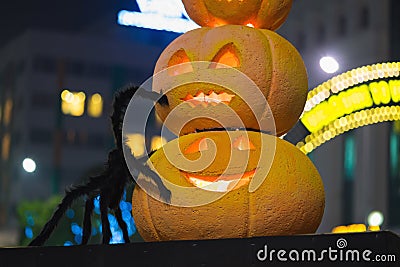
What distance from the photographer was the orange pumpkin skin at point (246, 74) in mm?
4965

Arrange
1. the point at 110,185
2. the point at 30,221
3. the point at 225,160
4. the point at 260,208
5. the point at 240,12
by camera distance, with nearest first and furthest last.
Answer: the point at 260,208 < the point at 225,160 < the point at 110,185 < the point at 240,12 < the point at 30,221

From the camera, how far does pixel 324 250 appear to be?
3.92 metres

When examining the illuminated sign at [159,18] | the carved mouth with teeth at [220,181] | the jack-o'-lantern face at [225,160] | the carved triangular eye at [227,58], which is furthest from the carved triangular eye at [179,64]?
the illuminated sign at [159,18]

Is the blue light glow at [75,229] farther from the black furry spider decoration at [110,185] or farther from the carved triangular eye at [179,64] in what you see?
the carved triangular eye at [179,64]

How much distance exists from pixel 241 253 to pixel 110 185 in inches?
50.8

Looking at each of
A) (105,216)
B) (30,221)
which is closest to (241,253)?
(105,216)

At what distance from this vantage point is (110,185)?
16.6 feet

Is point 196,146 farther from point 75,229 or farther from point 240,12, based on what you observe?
point 75,229

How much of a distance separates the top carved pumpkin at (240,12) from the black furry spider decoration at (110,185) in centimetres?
65

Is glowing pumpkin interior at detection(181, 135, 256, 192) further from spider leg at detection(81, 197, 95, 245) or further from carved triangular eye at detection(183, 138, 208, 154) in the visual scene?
spider leg at detection(81, 197, 95, 245)

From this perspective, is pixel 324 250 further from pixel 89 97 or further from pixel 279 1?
pixel 89 97

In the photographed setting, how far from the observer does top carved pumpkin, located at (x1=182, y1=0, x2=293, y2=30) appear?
5266mm

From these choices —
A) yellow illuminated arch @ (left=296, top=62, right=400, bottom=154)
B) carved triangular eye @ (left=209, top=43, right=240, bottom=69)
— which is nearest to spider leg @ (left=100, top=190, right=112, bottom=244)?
carved triangular eye @ (left=209, top=43, right=240, bottom=69)

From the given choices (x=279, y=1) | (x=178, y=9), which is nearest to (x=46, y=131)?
(x=178, y=9)
